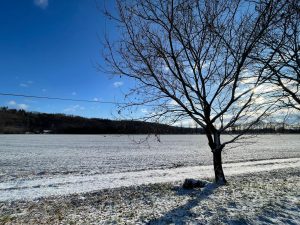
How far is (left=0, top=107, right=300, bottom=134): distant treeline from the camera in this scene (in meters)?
10.9

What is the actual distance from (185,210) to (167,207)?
552 millimetres

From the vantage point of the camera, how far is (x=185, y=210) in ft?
23.8

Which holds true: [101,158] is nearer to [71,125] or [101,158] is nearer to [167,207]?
[167,207]

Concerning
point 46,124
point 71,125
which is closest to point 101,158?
point 71,125

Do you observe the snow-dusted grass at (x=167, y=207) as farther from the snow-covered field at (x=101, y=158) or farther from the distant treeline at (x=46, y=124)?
the distant treeline at (x=46, y=124)

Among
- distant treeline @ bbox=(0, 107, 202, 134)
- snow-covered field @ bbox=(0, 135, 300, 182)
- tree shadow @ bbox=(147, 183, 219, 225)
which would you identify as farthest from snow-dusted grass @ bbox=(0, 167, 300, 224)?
distant treeline @ bbox=(0, 107, 202, 134)

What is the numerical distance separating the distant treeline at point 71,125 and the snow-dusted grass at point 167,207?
222 centimetres

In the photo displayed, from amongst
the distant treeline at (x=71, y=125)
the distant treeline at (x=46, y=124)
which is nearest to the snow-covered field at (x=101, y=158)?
the distant treeline at (x=71, y=125)

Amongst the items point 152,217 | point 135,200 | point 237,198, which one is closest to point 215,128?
point 237,198

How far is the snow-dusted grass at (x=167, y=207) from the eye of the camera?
21.5 ft

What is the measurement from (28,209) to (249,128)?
7.57m

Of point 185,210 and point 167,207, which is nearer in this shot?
point 185,210

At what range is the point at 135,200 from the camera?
28.2 ft

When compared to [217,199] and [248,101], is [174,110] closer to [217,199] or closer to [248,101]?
[248,101]
